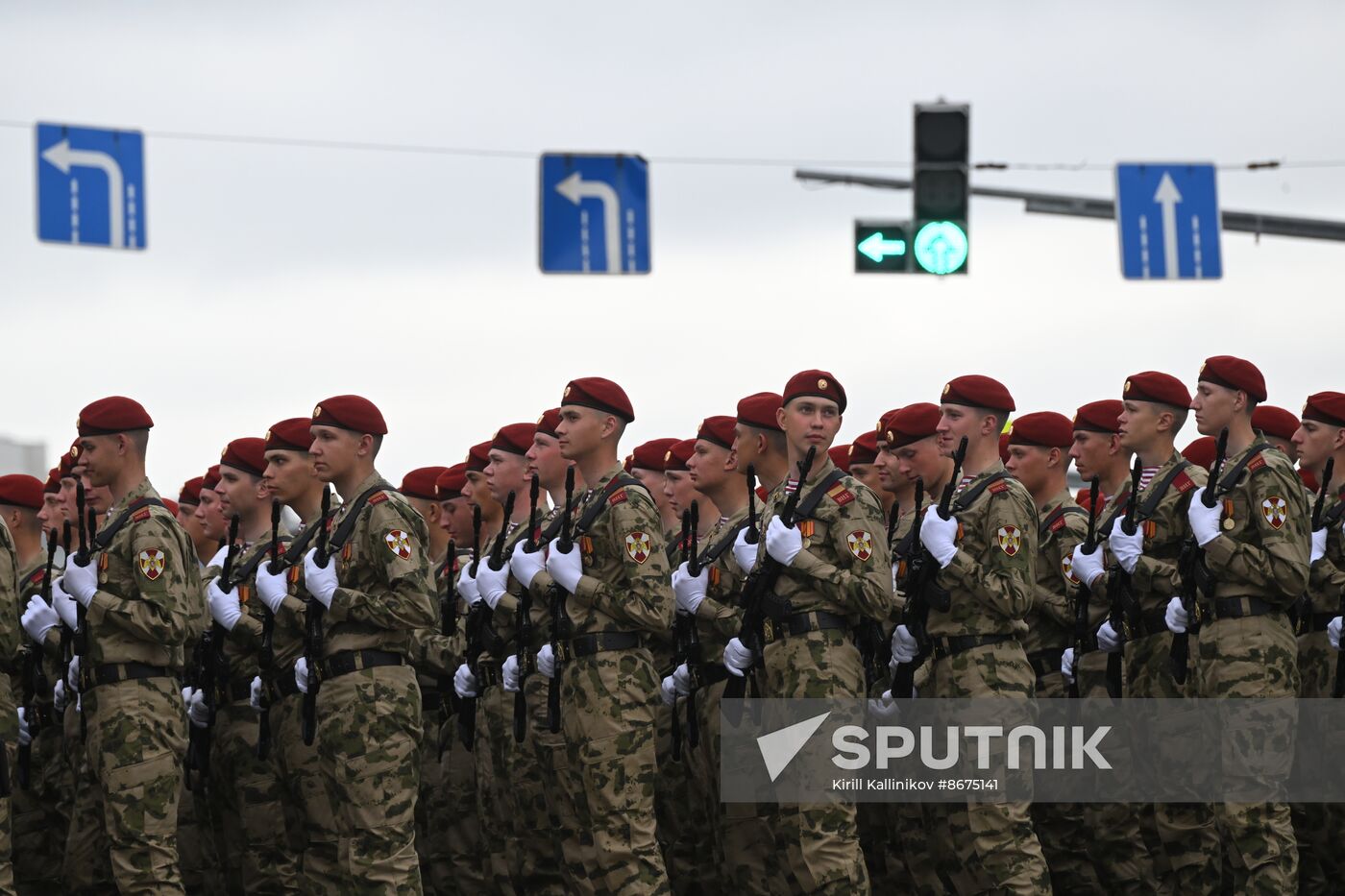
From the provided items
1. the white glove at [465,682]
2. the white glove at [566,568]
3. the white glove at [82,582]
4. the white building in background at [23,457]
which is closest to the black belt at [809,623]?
the white glove at [566,568]

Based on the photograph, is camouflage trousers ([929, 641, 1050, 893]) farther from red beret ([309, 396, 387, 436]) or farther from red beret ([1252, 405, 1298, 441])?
red beret ([1252, 405, 1298, 441])

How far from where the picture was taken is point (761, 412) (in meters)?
10.9

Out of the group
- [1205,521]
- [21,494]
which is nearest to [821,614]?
[1205,521]

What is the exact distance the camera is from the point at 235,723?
10.9 metres

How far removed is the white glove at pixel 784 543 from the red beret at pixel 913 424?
1565 millimetres

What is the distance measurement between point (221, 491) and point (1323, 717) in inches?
236

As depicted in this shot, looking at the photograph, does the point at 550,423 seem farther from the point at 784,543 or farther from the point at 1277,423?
the point at 1277,423

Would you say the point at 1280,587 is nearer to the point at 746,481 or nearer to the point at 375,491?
the point at 746,481

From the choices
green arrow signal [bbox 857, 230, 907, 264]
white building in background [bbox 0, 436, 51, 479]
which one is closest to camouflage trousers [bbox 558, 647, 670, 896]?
green arrow signal [bbox 857, 230, 907, 264]

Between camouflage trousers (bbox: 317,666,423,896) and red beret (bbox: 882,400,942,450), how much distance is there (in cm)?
298

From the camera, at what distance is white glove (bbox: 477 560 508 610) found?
407 inches

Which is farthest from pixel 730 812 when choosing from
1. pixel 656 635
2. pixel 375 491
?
pixel 375 491

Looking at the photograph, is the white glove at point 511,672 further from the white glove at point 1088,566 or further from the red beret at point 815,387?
the white glove at point 1088,566

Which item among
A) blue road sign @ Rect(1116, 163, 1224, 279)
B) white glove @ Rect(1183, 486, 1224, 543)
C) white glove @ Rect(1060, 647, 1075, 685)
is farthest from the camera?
blue road sign @ Rect(1116, 163, 1224, 279)
